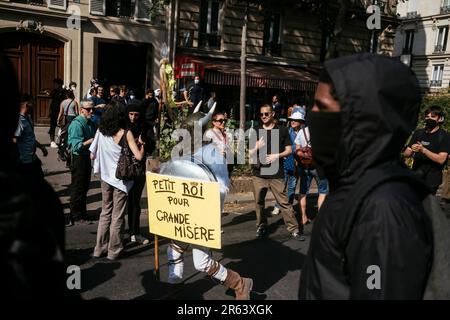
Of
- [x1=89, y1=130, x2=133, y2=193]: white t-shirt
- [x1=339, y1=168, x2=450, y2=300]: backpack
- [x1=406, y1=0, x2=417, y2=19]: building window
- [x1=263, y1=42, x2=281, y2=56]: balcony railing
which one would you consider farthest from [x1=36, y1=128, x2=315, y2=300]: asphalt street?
[x1=406, y1=0, x2=417, y2=19]: building window

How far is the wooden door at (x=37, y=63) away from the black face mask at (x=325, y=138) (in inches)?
627

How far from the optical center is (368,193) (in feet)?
4.48

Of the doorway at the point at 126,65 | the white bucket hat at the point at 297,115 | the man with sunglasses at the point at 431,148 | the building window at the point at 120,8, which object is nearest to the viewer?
the man with sunglasses at the point at 431,148

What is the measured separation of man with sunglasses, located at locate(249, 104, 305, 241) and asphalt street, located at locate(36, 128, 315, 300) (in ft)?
1.23

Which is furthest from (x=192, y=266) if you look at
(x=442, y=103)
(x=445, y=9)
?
(x=445, y=9)

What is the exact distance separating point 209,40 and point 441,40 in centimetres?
3447

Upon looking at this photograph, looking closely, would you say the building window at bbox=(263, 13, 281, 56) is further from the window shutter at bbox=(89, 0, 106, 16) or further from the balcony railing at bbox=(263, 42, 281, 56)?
the window shutter at bbox=(89, 0, 106, 16)

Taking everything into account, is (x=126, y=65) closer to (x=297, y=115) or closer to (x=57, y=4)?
(x=57, y=4)

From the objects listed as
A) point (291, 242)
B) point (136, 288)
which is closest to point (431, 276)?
point (136, 288)

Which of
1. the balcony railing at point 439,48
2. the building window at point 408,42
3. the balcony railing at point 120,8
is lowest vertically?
the balcony railing at point 120,8

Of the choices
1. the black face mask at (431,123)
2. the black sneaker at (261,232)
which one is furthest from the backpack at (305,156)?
the black face mask at (431,123)

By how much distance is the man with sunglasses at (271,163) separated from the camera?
21.2 feet

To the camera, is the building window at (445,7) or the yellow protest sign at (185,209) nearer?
the yellow protest sign at (185,209)

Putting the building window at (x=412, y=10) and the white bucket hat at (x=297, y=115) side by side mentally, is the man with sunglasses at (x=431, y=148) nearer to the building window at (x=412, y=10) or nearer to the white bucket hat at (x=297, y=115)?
the white bucket hat at (x=297, y=115)
